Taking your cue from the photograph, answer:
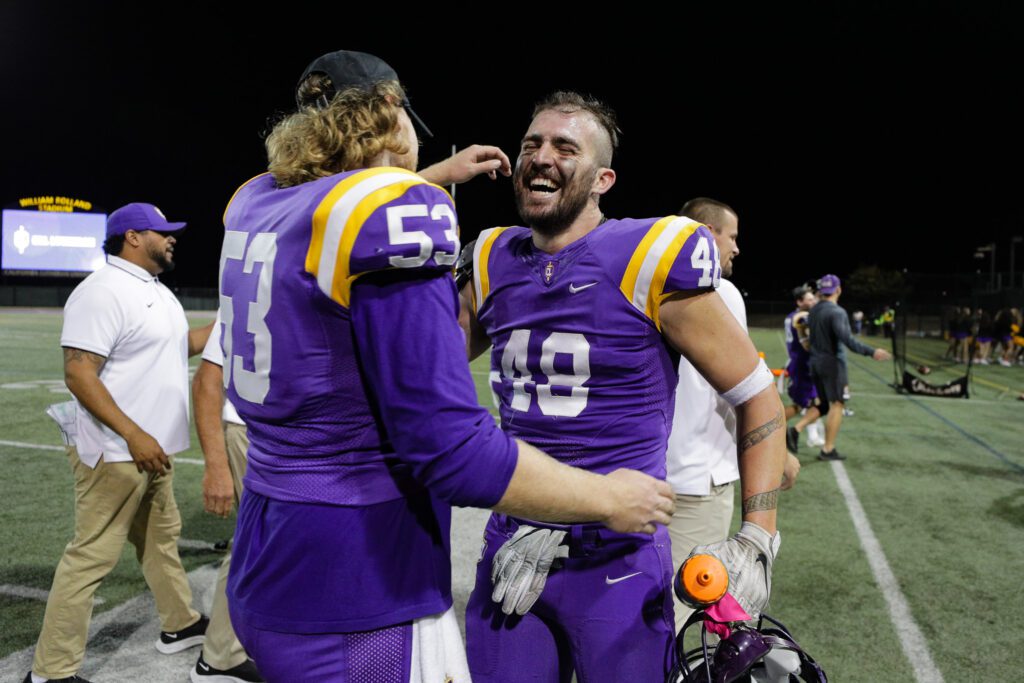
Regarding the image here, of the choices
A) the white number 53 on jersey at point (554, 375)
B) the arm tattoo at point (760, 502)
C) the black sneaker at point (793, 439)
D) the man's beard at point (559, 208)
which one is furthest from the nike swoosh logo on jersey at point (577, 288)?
the black sneaker at point (793, 439)

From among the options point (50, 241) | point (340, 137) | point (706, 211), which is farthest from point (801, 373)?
point (50, 241)

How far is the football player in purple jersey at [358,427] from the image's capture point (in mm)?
1248

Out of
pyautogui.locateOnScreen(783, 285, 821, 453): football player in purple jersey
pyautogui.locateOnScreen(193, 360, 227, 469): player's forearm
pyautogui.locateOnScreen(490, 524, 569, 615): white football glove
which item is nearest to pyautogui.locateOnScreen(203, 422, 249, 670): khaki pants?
pyautogui.locateOnScreen(193, 360, 227, 469): player's forearm

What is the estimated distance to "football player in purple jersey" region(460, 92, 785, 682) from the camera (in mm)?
2066

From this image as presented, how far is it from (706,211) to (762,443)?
2.05 metres

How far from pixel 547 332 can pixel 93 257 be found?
5683cm

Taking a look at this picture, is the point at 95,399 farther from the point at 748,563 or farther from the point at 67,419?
the point at 748,563

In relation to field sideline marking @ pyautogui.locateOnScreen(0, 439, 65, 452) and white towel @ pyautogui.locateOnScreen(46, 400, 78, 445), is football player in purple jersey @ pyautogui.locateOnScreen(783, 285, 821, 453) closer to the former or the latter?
white towel @ pyautogui.locateOnScreen(46, 400, 78, 445)

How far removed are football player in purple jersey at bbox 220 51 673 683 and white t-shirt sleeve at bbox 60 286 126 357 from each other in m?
2.53

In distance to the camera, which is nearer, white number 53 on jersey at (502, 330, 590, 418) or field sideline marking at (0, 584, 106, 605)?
white number 53 on jersey at (502, 330, 590, 418)

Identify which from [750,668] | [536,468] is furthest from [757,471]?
[536,468]

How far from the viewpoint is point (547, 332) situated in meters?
2.26

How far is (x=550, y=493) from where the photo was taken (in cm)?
134

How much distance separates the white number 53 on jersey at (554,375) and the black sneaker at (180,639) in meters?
2.55
